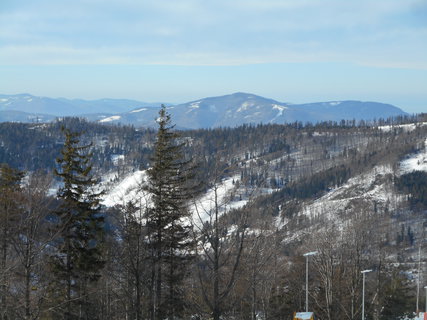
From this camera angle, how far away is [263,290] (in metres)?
31.8

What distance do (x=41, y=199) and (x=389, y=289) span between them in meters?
37.5

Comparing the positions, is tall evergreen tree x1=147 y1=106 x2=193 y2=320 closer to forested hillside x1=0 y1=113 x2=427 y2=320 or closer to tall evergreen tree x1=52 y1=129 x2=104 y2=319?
forested hillside x1=0 y1=113 x2=427 y2=320

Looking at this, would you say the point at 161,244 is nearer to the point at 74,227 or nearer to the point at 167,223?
the point at 167,223

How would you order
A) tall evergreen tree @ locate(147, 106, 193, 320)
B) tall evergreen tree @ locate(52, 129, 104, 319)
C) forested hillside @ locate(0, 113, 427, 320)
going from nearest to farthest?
forested hillside @ locate(0, 113, 427, 320)
tall evergreen tree @ locate(52, 129, 104, 319)
tall evergreen tree @ locate(147, 106, 193, 320)

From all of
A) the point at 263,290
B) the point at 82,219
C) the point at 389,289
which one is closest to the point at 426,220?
the point at 389,289

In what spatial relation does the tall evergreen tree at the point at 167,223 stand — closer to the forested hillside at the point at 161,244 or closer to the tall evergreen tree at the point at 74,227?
the forested hillside at the point at 161,244

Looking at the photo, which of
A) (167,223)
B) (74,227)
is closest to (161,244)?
(167,223)

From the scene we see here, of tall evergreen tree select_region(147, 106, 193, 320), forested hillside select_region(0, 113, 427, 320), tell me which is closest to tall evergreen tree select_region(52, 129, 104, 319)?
forested hillside select_region(0, 113, 427, 320)

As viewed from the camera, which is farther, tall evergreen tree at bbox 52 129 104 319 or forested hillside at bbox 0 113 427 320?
tall evergreen tree at bbox 52 129 104 319

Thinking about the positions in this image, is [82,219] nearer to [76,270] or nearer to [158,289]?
[76,270]

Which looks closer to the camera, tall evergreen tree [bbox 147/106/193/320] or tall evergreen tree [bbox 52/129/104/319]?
tall evergreen tree [bbox 52/129/104/319]

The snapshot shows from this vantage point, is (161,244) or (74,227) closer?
(74,227)

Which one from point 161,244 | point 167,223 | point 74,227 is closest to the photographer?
point 74,227

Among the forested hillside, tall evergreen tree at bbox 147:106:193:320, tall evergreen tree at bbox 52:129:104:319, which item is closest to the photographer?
the forested hillside
